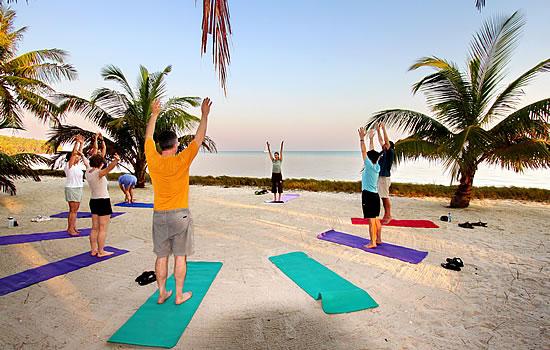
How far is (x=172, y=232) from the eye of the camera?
2574 millimetres

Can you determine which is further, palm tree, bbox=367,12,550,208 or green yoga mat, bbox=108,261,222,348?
palm tree, bbox=367,12,550,208

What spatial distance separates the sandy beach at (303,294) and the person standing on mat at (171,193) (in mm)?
727

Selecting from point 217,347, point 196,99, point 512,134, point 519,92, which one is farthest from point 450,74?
point 196,99

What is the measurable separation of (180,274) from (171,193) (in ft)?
2.80

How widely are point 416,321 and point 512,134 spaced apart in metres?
7.33

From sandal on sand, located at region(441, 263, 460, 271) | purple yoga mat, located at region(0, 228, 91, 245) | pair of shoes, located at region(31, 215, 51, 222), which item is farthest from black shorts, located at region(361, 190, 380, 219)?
pair of shoes, located at region(31, 215, 51, 222)

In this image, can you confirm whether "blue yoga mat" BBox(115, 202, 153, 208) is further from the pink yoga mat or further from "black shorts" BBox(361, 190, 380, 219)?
"black shorts" BBox(361, 190, 380, 219)

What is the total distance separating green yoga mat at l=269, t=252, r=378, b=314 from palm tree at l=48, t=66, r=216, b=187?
927 centimetres

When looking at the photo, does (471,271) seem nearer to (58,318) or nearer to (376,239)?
(376,239)

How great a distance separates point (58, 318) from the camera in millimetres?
2594

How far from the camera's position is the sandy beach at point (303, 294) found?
2.35m

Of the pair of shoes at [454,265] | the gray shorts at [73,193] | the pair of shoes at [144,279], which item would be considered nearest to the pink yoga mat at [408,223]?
the pair of shoes at [454,265]

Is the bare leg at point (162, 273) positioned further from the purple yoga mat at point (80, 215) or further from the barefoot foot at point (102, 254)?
the purple yoga mat at point (80, 215)

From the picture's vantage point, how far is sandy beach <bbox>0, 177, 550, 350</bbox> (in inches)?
92.4
